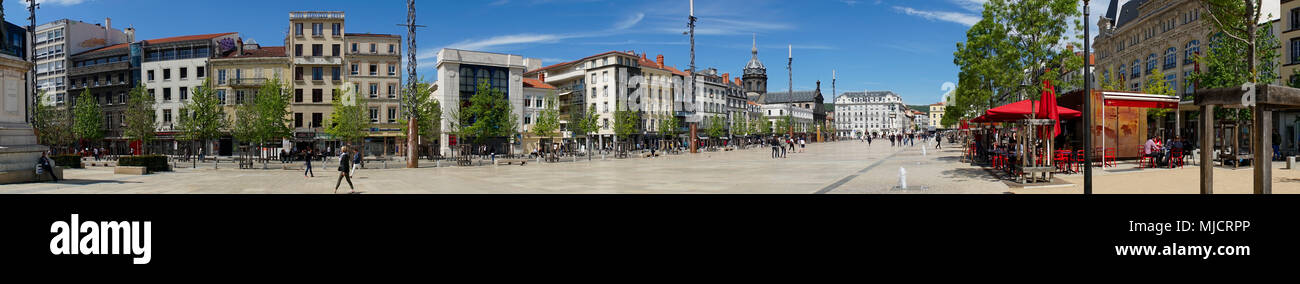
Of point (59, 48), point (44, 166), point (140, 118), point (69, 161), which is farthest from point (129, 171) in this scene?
point (59, 48)

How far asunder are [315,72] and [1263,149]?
65513 millimetres

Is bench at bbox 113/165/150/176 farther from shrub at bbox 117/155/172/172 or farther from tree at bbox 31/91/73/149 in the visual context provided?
tree at bbox 31/91/73/149

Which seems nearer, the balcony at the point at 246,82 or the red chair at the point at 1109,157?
the red chair at the point at 1109,157

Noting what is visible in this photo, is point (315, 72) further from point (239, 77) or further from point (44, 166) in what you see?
point (44, 166)

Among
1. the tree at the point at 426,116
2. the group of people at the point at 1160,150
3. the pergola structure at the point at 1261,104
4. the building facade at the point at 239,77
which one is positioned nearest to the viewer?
the pergola structure at the point at 1261,104

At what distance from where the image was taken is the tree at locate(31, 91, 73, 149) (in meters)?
49.7

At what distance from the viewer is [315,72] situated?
60312mm

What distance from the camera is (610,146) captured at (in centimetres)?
7931

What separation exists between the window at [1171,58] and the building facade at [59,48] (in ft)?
345

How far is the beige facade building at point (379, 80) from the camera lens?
60.1m

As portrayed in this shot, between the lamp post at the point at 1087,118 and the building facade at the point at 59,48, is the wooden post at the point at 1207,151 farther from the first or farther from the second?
the building facade at the point at 59,48

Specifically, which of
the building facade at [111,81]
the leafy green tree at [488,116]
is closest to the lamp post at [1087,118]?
the leafy green tree at [488,116]
